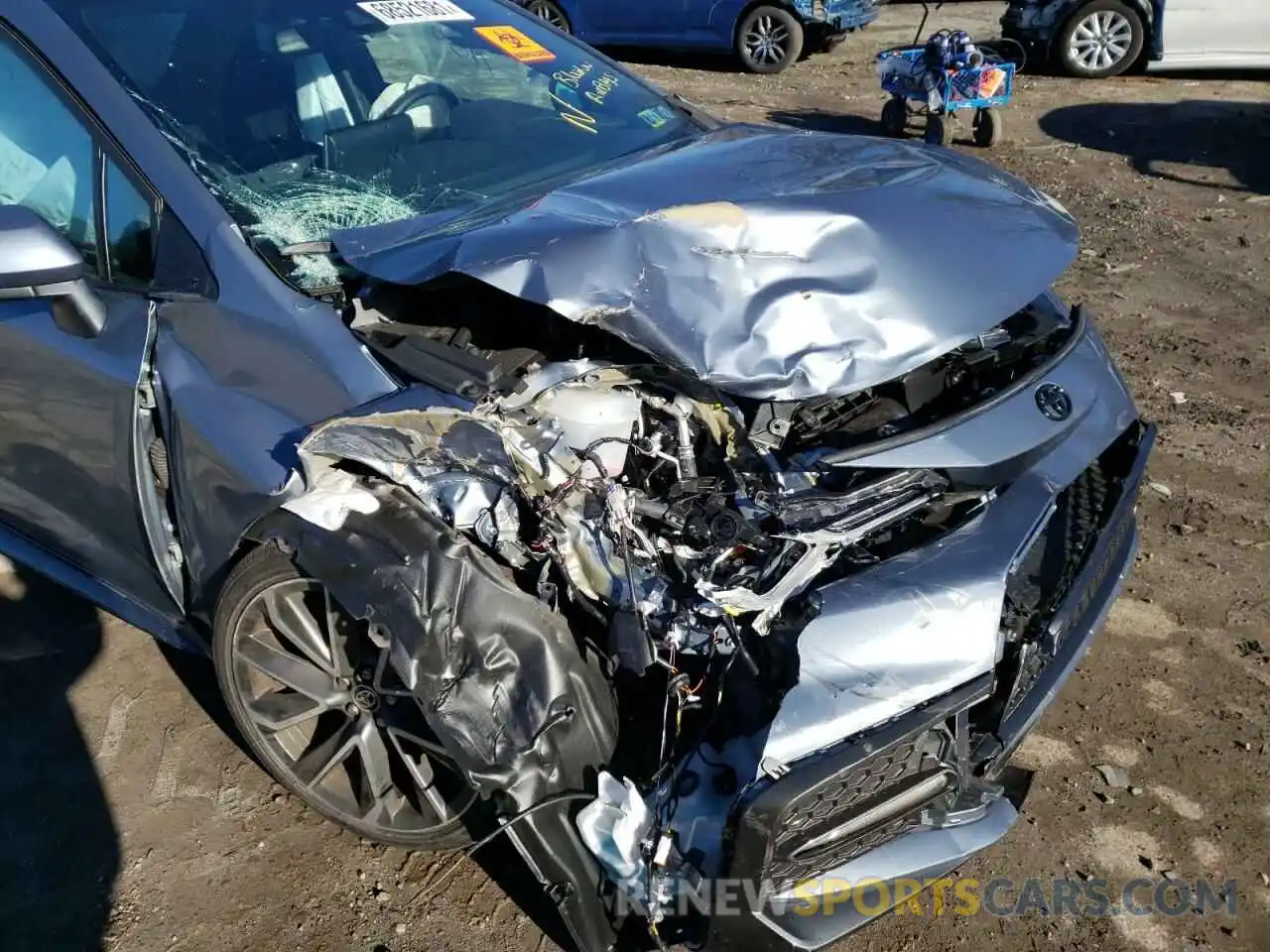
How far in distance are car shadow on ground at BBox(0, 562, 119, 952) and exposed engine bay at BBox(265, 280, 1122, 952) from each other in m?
1.13

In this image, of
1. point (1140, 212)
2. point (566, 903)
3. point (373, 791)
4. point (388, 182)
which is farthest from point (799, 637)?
point (1140, 212)

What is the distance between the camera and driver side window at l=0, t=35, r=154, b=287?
2.57 m

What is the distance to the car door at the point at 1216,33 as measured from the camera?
29.3 feet

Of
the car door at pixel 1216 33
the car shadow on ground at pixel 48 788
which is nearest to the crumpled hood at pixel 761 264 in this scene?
the car shadow on ground at pixel 48 788

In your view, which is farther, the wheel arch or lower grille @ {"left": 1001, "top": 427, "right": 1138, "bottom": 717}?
the wheel arch

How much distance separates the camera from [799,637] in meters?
2.00

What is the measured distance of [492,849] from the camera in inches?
103

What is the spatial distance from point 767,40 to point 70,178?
30.7 ft

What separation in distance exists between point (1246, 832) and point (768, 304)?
1772 millimetres

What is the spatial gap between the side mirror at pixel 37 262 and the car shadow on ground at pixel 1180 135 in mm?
6966

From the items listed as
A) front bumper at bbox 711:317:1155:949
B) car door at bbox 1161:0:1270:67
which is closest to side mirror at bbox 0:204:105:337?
front bumper at bbox 711:317:1155:949

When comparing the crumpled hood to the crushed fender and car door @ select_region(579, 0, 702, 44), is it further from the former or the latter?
car door @ select_region(579, 0, 702, 44)

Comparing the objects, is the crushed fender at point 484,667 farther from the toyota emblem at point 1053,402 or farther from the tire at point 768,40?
the tire at point 768,40

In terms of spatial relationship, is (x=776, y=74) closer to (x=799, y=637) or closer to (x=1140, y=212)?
(x=1140, y=212)
